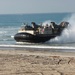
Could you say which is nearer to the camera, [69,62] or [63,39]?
[69,62]

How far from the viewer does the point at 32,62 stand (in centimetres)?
1284

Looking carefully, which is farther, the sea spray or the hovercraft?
the sea spray

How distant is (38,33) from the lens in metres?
24.8

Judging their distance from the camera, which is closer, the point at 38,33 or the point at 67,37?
the point at 38,33

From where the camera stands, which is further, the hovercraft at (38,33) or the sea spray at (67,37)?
the sea spray at (67,37)

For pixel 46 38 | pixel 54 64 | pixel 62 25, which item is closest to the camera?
pixel 54 64

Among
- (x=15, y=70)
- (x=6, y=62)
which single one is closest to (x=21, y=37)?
(x=6, y=62)

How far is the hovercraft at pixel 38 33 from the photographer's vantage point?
24234mm

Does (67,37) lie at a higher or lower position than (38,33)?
lower

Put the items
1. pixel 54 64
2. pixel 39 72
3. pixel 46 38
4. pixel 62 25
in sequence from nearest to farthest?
1. pixel 39 72
2. pixel 54 64
3. pixel 46 38
4. pixel 62 25

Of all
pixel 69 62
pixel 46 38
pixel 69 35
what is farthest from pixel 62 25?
pixel 69 62

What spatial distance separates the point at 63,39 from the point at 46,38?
6.48ft

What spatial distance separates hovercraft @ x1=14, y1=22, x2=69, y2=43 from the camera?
79.5ft

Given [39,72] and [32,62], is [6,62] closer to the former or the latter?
[32,62]
